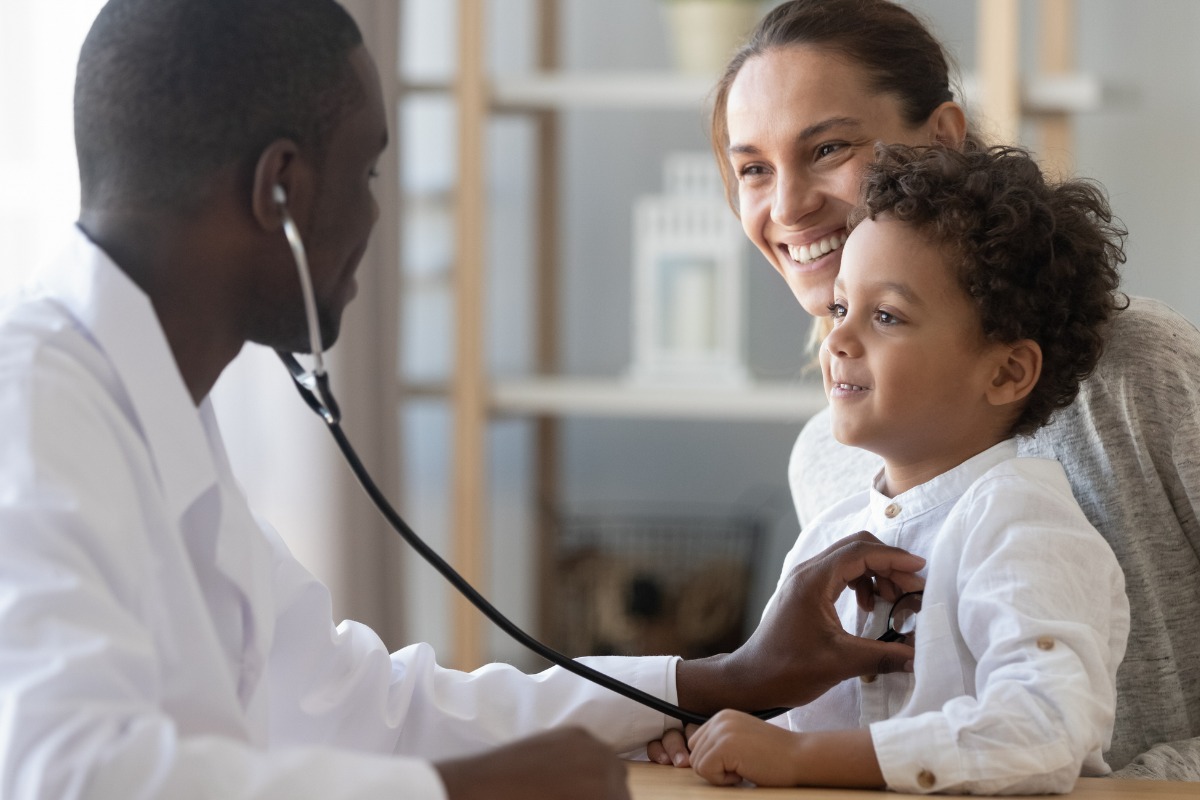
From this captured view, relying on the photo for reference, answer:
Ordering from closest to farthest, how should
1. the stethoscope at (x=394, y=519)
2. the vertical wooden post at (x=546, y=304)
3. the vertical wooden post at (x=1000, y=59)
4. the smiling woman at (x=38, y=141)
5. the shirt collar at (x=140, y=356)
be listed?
the shirt collar at (x=140, y=356), the stethoscope at (x=394, y=519), the smiling woman at (x=38, y=141), the vertical wooden post at (x=1000, y=59), the vertical wooden post at (x=546, y=304)

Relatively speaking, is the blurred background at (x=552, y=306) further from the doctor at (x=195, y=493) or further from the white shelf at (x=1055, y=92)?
the doctor at (x=195, y=493)

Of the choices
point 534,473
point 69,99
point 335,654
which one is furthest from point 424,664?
point 534,473

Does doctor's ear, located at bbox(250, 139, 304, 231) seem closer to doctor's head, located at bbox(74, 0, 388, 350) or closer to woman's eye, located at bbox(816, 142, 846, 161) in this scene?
doctor's head, located at bbox(74, 0, 388, 350)

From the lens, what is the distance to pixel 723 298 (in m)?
2.79

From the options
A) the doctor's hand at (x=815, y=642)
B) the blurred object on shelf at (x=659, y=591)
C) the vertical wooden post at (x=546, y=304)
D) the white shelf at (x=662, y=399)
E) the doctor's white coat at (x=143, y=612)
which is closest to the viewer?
the doctor's white coat at (x=143, y=612)

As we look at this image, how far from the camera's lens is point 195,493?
31.8 inches

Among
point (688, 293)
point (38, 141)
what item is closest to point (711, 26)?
point (688, 293)

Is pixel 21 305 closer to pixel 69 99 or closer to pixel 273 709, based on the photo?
pixel 273 709

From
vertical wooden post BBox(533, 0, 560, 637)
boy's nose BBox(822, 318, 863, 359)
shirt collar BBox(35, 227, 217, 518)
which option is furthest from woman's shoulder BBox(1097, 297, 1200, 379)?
vertical wooden post BBox(533, 0, 560, 637)

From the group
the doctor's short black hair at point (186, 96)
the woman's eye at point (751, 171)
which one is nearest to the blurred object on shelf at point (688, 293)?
the woman's eye at point (751, 171)

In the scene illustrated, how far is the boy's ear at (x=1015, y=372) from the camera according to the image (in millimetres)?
1084

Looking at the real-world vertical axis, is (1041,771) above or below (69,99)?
below

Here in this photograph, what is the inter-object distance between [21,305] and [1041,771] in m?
0.67

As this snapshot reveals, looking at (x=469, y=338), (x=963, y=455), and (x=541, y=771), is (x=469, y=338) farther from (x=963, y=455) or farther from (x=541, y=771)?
(x=541, y=771)
